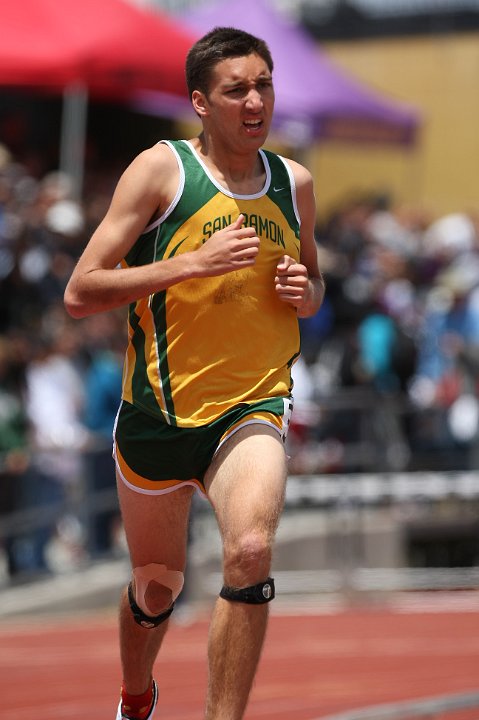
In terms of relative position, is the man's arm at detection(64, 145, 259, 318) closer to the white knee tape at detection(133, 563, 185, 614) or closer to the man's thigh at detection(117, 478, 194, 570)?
the man's thigh at detection(117, 478, 194, 570)

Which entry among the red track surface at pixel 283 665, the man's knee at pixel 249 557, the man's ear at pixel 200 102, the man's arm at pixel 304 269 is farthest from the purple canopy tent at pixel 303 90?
the man's knee at pixel 249 557

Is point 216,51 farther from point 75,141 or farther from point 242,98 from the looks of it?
point 75,141

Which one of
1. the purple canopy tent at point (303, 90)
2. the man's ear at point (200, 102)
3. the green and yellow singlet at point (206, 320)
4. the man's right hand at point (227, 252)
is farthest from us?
the purple canopy tent at point (303, 90)

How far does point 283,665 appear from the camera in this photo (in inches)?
399

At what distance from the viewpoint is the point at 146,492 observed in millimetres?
5688

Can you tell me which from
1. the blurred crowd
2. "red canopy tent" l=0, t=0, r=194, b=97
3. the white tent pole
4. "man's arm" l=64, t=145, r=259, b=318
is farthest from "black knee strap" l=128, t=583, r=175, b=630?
the white tent pole

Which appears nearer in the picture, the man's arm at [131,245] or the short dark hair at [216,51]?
the man's arm at [131,245]

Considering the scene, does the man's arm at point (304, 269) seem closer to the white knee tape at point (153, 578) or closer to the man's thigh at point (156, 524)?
the man's thigh at point (156, 524)

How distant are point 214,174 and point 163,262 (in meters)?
0.46

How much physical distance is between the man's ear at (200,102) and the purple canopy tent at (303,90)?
11.1 metres

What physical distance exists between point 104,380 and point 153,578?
627cm

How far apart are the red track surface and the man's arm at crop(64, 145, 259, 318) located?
293 cm

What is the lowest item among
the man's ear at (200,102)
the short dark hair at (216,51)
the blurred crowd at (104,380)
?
the blurred crowd at (104,380)

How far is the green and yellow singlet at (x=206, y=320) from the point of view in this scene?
553 cm
